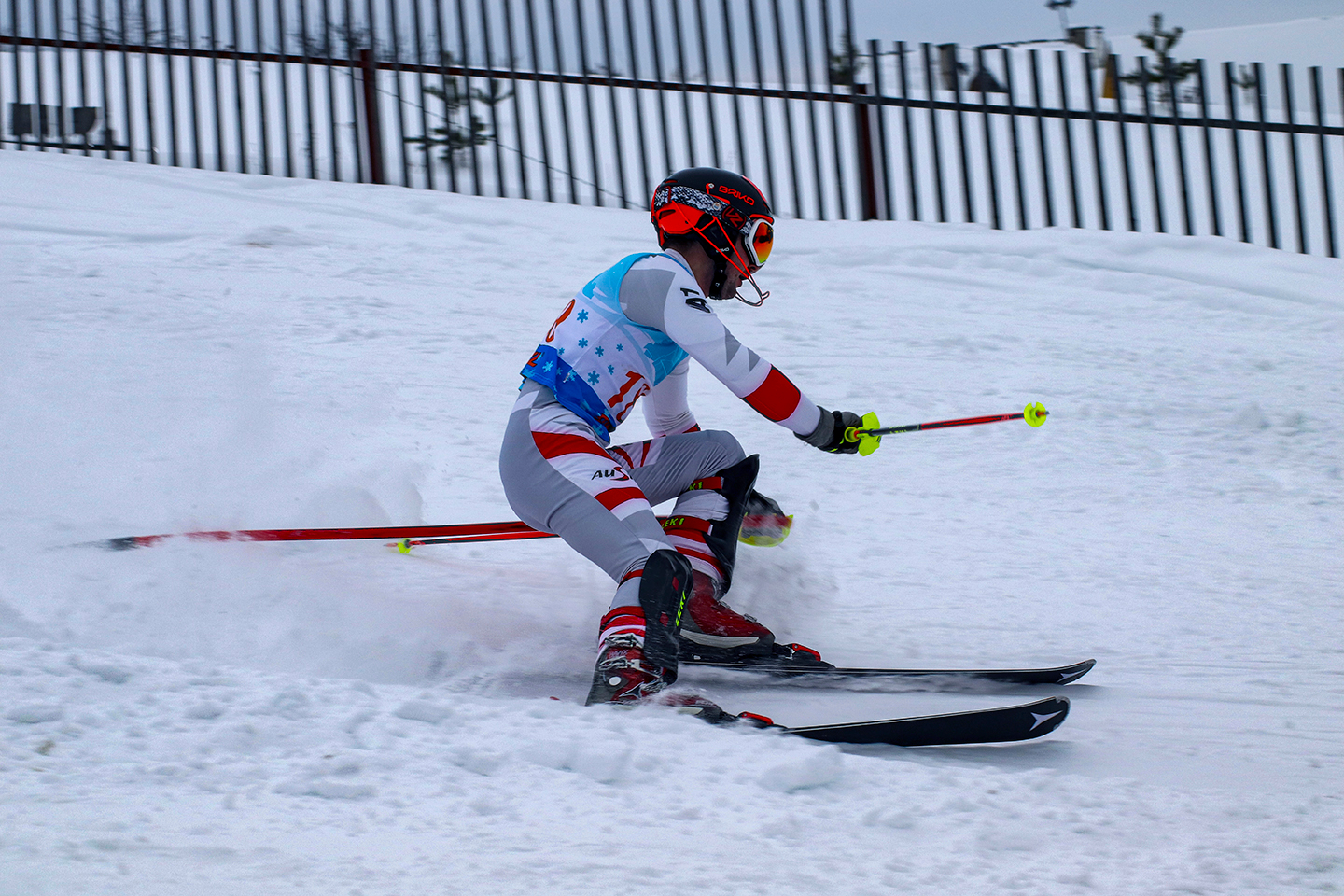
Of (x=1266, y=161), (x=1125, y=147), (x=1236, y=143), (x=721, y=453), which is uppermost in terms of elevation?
(x=1125, y=147)

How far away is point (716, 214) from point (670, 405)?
704 millimetres

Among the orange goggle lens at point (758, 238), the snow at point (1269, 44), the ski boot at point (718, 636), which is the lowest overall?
the ski boot at point (718, 636)

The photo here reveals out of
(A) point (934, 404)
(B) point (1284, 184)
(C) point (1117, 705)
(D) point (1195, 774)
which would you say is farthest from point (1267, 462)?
(B) point (1284, 184)

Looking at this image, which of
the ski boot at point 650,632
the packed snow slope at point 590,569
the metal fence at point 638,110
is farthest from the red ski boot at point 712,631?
the metal fence at point 638,110

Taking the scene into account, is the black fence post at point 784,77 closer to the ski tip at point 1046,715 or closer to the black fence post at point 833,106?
the black fence post at point 833,106

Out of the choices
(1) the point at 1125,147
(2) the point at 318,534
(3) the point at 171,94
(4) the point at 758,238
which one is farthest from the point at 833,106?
(2) the point at 318,534

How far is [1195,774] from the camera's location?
2.72m

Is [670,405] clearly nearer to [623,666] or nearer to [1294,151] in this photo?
[623,666]

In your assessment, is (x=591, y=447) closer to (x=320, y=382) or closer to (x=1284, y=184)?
(x=320, y=382)

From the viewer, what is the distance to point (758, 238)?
11.8 feet

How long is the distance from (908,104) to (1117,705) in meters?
6.99

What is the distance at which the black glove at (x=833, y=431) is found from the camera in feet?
11.3

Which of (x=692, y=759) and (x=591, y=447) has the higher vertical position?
(x=591, y=447)

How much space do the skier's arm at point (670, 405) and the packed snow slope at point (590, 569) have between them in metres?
0.65
